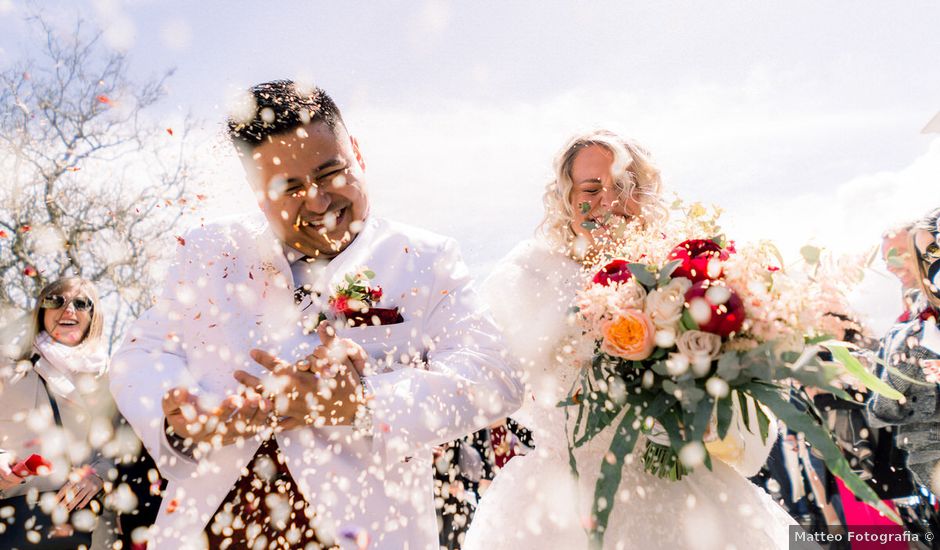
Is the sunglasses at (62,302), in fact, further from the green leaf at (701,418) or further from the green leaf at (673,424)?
the green leaf at (701,418)

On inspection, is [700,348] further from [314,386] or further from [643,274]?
[314,386]

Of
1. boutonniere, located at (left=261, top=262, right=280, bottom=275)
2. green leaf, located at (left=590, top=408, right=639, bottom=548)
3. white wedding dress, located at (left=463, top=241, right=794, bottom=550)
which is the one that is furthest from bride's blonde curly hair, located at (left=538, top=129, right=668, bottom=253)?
boutonniere, located at (left=261, top=262, right=280, bottom=275)

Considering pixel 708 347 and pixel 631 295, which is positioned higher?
pixel 631 295

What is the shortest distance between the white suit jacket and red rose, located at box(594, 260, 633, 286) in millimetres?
563

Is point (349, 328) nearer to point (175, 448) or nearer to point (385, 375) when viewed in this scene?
point (385, 375)

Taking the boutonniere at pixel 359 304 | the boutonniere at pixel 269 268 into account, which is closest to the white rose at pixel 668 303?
the boutonniere at pixel 359 304

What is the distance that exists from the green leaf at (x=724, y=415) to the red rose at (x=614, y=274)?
1.80ft

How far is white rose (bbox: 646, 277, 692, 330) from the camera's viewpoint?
246 centimetres

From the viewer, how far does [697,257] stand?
2580 mm

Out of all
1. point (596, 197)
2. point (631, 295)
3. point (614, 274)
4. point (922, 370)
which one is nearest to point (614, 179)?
point (596, 197)

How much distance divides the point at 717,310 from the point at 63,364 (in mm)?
4539

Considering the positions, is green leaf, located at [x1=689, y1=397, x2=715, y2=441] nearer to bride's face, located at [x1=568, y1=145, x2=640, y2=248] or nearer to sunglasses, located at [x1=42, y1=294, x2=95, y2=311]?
bride's face, located at [x1=568, y1=145, x2=640, y2=248]

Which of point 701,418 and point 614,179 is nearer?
point 701,418

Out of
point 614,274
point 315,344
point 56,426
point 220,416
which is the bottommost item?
point 56,426
